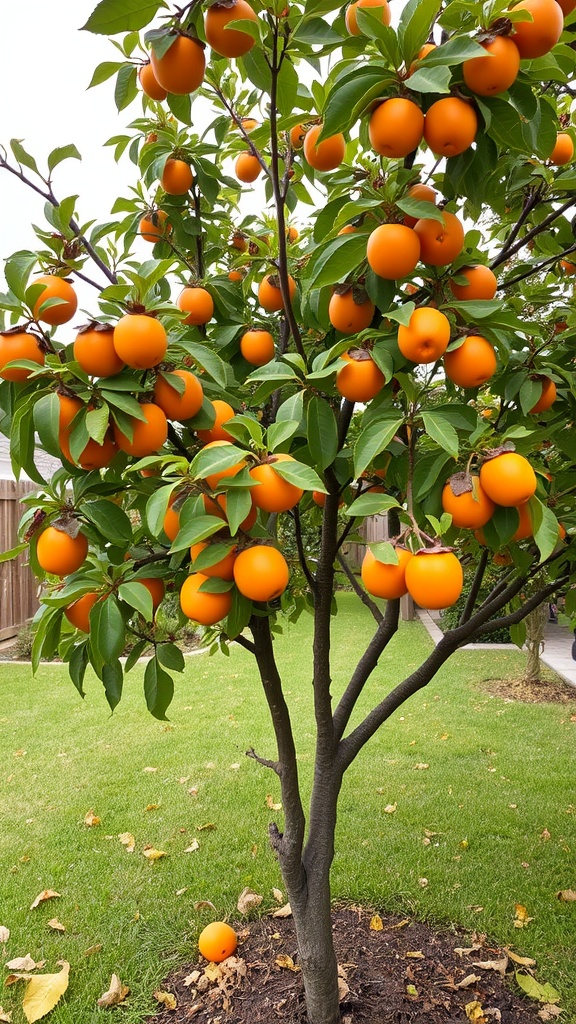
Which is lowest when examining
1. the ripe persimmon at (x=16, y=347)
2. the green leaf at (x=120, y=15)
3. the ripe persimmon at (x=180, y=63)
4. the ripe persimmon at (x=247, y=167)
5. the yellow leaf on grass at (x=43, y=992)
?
the yellow leaf on grass at (x=43, y=992)

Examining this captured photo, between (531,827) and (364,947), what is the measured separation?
155cm

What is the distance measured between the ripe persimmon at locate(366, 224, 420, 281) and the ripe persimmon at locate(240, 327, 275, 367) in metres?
0.72

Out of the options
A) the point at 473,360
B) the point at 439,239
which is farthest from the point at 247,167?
the point at 473,360

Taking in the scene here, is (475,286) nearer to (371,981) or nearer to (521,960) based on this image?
(371,981)

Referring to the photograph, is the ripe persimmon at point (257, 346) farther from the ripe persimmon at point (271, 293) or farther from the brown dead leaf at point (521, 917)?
the brown dead leaf at point (521, 917)

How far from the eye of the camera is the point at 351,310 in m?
1.31

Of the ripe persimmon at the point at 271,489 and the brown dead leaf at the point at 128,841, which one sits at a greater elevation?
the ripe persimmon at the point at 271,489

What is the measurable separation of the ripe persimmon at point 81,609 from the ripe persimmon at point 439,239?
969 millimetres

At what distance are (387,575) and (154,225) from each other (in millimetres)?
1394

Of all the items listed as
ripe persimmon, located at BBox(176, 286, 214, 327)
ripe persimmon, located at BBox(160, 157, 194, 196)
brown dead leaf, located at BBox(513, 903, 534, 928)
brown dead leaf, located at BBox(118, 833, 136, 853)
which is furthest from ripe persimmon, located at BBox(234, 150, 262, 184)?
brown dead leaf, located at BBox(118, 833, 136, 853)

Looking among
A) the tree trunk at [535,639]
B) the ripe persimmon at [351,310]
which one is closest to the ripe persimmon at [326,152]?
the ripe persimmon at [351,310]

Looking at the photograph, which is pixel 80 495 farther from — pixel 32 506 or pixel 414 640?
pixel 414 640

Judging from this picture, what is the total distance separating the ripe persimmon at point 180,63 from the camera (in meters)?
1.04

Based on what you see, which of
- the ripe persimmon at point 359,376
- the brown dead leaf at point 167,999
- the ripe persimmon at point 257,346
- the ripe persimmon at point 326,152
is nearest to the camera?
the ripe persimmon at point 359,376
